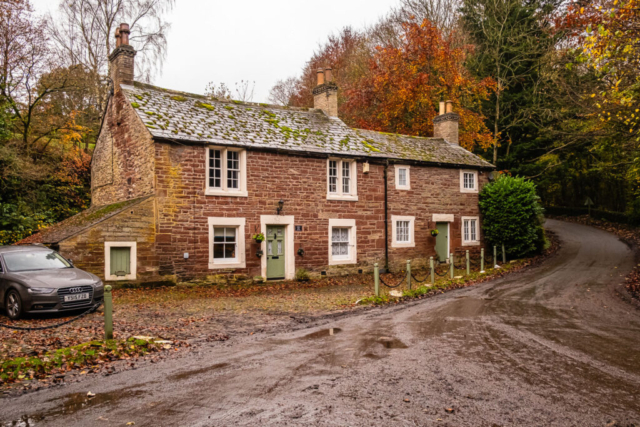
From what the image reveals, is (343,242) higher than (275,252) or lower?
higher

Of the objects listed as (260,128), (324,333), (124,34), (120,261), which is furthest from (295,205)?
(324,333)

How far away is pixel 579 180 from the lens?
40.2m

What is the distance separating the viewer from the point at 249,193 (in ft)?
57.8

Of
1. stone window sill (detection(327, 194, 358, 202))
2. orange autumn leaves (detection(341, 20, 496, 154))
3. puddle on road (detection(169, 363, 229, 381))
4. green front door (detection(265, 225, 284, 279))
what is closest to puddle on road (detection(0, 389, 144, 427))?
puddle on road (detection(169, 363, 229, 381))

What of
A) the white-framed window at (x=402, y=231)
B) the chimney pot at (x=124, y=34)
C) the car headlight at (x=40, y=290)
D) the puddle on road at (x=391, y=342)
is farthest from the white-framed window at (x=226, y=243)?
the puddle on road at (x=391, y=342)

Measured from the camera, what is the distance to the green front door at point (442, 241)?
23094mm

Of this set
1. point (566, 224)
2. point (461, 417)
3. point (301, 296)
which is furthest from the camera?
point (566, 224)

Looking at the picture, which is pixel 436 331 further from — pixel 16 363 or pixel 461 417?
pixel 16 363

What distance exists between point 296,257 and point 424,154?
894 centimetres

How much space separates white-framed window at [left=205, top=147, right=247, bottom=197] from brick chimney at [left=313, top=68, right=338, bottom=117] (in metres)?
6.97

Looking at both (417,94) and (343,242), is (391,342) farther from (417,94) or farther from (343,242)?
(417,94)

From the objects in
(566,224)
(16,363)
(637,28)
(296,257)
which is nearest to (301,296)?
(296,257)

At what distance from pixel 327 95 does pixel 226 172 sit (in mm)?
8132

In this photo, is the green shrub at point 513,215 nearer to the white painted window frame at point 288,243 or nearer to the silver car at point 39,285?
the white painted window frame at point 288,243
